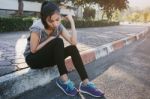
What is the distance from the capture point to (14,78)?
3.71 meters

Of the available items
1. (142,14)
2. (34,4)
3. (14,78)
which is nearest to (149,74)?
(14,78)

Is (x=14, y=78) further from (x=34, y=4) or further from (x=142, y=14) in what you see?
(x=142, y=14)

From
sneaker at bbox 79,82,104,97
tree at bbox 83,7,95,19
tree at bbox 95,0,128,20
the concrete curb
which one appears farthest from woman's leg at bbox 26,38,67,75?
tree at bbox 83,7,95,19

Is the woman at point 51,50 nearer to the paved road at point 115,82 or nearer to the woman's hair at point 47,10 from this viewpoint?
the woman's hair at point 47,10

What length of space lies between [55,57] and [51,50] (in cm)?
Result: 14

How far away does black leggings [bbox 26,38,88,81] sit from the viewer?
3848 mm

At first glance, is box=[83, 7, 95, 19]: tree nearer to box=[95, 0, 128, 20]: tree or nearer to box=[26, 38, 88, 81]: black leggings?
box=[95, 0, 128, 20]: tree

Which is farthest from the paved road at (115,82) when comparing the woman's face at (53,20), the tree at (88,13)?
the tree at (88,13)

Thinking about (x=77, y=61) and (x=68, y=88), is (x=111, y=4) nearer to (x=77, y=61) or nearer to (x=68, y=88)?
(x=77, y=61)

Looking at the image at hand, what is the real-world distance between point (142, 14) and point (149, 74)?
78614 millimetres

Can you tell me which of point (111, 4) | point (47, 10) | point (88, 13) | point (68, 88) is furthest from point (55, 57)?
point (88, 13)

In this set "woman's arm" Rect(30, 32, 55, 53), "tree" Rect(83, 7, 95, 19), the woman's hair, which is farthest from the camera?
"tree" Rect(83, 7, 95, 19)

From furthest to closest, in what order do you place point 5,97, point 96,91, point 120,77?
1. point 120,77
2. point 96,91
3. point 5,97

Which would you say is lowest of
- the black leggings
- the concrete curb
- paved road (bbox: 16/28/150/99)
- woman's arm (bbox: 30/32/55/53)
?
paved road (bbox: 16/28/150/99)
